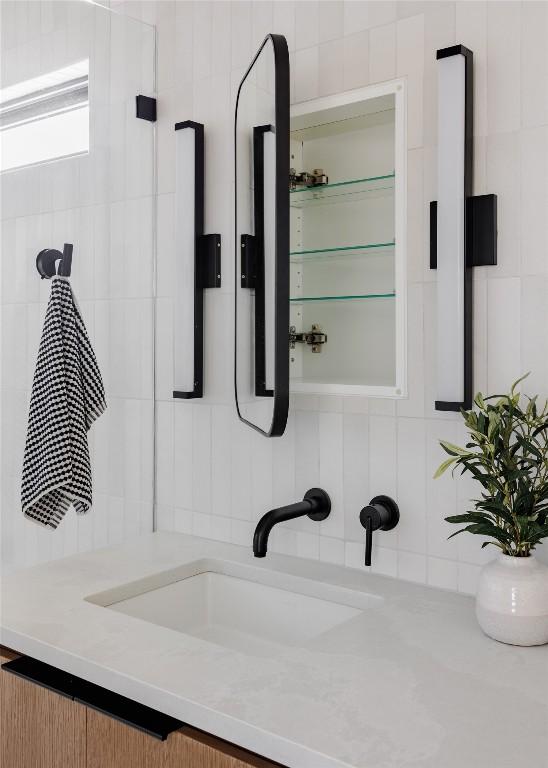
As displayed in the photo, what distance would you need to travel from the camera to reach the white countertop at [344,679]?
84 centimetres

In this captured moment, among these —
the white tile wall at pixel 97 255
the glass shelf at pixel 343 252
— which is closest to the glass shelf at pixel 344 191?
the glass shelf at pixel 343 252

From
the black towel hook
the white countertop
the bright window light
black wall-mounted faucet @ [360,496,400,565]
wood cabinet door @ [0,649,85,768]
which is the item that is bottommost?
wood cabinet door @ [0,649,85,768]

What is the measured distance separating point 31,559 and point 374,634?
81 cm

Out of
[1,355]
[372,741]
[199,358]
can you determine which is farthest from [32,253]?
[372,741]

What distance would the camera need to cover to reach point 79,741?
3.56 ft

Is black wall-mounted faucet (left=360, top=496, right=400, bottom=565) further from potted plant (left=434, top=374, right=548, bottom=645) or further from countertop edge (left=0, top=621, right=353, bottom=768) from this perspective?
countertop edge (left=0, top=621, right=353, bottom=768)

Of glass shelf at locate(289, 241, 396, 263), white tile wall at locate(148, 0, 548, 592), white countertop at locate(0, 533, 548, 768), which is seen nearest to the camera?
white countertop at locate(0, 533, 548, 768)

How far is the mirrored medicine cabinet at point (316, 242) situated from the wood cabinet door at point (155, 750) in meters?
0.59

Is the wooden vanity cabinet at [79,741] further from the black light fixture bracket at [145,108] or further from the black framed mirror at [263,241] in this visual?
the black light fixture bracket at [145,108]

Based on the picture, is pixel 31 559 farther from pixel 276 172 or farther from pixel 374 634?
pixel 276 172

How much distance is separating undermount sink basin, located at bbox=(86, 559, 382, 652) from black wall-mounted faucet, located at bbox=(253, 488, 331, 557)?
0.14 metres

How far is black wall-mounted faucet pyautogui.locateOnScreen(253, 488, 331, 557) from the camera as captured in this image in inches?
50.8

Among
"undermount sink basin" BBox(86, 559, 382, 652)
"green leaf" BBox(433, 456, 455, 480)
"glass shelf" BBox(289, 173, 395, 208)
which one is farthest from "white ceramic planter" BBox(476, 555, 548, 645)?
"glass shelf" BBox(289, 173, 395, 208)

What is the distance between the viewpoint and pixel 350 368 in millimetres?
1575
